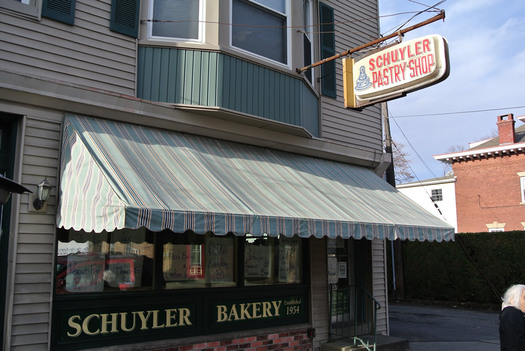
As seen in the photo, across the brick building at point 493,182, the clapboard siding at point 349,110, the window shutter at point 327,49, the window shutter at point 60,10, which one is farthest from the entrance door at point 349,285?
the brick building at point 493,182

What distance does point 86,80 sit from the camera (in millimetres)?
6254

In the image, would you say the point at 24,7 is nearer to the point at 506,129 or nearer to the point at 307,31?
the point at 307,31

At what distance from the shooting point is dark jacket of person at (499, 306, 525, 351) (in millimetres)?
4652

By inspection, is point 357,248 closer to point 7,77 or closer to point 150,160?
point 150,160

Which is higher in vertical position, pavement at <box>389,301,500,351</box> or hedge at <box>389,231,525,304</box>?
hedge at <box>389,231,525,304</box>

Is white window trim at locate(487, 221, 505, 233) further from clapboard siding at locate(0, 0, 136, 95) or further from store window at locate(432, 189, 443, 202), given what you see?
clapboard siding at locate(0, 0, 136, 95)

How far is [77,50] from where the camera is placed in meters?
6.23

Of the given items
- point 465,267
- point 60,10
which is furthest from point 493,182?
point 60,10

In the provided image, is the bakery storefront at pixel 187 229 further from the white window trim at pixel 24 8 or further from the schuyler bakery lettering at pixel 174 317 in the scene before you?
the white window trim at pixel 24 8

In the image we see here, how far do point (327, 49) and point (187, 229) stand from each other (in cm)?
590

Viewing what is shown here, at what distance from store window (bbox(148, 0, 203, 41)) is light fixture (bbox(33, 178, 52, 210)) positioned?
2.79 meters

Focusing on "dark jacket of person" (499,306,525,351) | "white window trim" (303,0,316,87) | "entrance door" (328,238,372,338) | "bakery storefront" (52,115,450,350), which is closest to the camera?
"dark jacket of person" (499,306,525,351)

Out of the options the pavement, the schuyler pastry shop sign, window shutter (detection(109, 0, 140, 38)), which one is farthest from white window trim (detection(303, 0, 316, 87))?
the pavement

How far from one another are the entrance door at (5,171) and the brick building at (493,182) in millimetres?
28585
